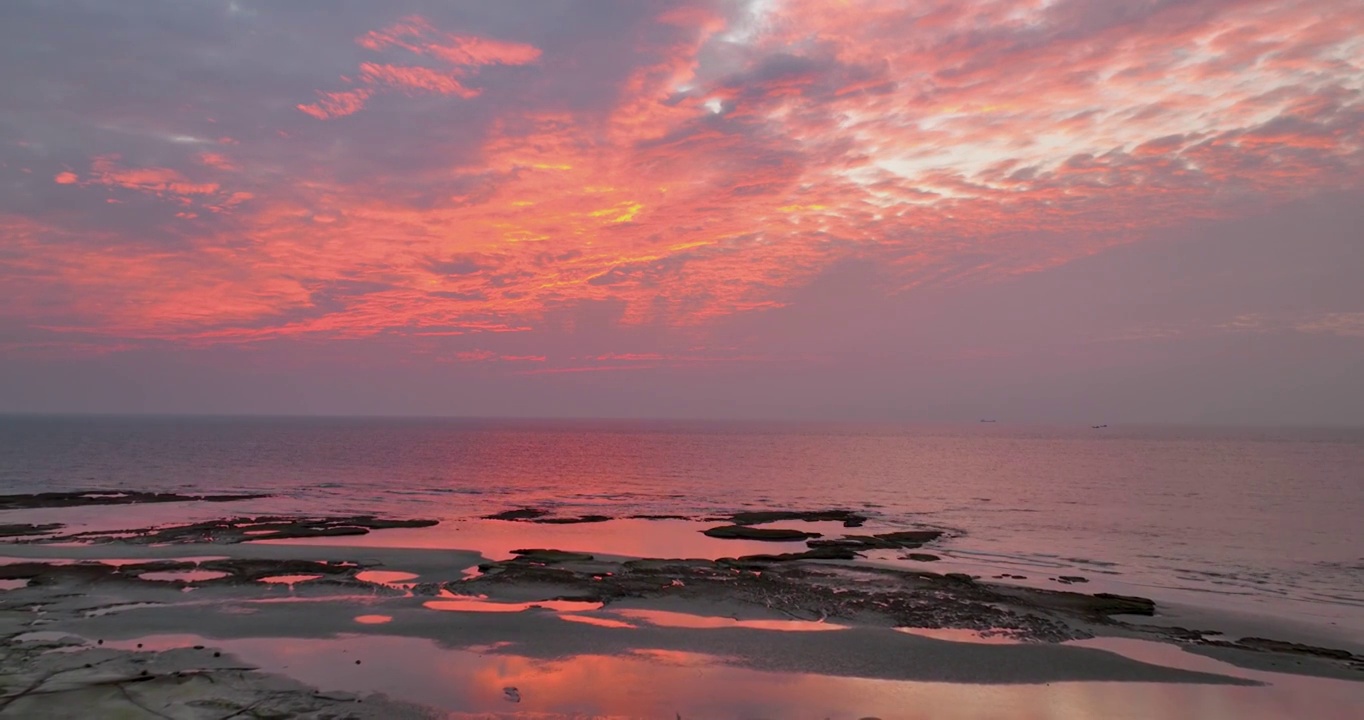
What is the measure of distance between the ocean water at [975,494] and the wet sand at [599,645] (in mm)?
7639

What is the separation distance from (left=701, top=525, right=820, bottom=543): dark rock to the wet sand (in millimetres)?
9867

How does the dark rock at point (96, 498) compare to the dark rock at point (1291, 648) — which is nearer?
the dark rock at point (1291, 648)

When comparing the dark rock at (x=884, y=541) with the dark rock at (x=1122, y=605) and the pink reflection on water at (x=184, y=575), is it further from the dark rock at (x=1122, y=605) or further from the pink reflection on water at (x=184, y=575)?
the pink reflection on water at (x=184, y=575)

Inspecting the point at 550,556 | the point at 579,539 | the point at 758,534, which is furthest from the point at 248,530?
the point at 758,534

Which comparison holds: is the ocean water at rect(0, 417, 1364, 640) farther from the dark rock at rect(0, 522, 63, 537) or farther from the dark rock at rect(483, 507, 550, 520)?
the dark rock at rect(0, 522, 63, 537)

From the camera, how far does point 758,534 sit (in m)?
46.7

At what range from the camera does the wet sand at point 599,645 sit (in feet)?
57.7

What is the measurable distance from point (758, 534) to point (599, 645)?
25.5 meters

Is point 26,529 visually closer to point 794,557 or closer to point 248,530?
point 248,530

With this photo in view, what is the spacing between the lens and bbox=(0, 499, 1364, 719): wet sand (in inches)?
692

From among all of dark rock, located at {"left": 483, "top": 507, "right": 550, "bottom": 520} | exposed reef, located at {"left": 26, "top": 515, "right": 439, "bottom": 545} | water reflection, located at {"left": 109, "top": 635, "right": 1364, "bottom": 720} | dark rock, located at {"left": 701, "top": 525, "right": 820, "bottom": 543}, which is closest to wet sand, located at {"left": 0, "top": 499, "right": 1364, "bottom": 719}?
water reflection, located at {"left": 109, "top": 635, "right": 1364, "bottom": 720}

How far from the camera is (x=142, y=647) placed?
2083cm

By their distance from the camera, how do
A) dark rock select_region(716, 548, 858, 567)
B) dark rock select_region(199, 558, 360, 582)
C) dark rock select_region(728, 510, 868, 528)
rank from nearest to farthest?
dark rock select_region(199, 558, 360, 582), dark rock select_region(716, 548, 858, 567), dark rock select_region(728, 510, 868, 528)

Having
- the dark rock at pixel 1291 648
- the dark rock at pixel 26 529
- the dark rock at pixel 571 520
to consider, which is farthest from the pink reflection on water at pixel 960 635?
the dark rock at pixel 26 529
